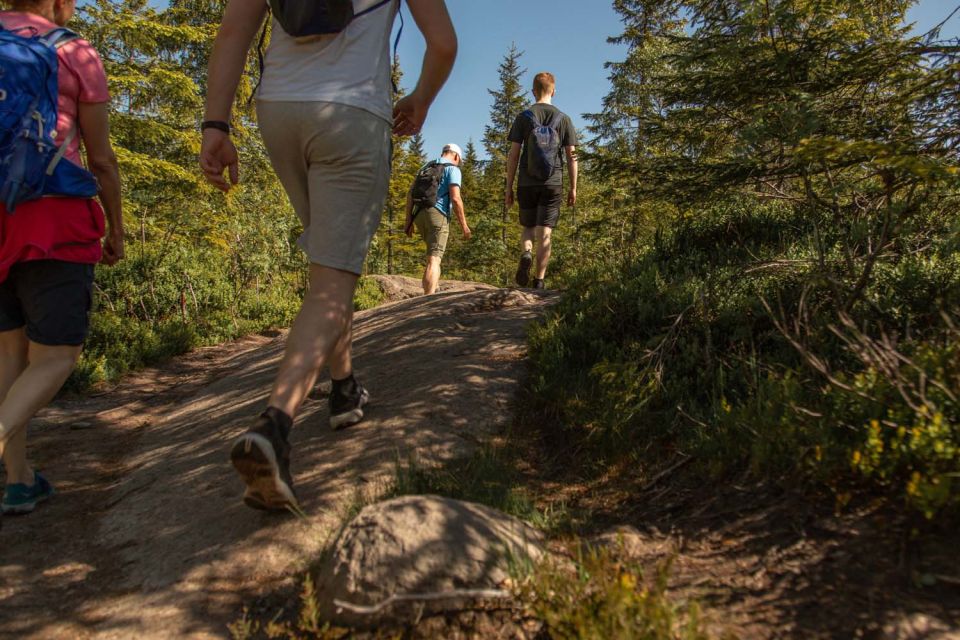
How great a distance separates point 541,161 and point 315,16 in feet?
14.6

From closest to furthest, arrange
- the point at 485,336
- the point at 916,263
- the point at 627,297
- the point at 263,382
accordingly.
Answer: the point at 916,263 < the point at 627,297 < the point at 485,336 < the point at 263,382

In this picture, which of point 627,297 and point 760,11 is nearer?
point 760,11

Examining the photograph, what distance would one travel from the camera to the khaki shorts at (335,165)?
239cm

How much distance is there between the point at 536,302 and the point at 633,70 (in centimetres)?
1662

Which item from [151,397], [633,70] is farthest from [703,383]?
[633,70]

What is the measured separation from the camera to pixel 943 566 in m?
1.60

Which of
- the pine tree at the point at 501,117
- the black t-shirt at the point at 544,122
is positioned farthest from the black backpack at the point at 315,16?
the pine tree at the point at 501,117

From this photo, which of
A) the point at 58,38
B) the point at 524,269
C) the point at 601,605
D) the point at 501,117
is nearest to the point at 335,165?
the point at 58,38

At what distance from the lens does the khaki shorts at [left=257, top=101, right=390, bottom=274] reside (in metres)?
2.39

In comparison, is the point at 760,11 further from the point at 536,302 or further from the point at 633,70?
the point at 633,70

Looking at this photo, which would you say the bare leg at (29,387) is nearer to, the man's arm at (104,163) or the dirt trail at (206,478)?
the dirt trail at (206,478)

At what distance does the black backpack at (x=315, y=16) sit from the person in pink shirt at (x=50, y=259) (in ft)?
3.02

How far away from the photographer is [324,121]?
93.4 inches

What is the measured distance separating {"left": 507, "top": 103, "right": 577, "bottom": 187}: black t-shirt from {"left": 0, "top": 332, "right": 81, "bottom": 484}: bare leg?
4.99m
